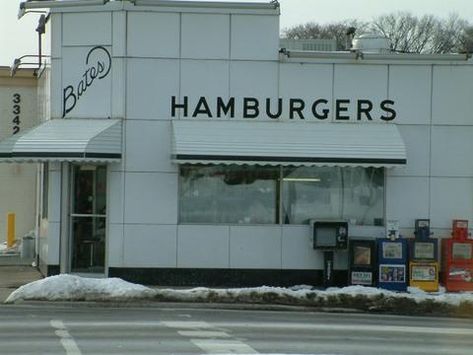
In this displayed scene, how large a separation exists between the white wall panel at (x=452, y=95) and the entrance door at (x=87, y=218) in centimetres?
717

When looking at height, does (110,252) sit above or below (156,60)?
below

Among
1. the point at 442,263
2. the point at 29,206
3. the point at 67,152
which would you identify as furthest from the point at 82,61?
the point at 29,206

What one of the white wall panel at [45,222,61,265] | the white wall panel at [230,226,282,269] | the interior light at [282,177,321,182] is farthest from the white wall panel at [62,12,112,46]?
the white wall panel at [230,226,282,269]

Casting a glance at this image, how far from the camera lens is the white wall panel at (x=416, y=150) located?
55.7 feet

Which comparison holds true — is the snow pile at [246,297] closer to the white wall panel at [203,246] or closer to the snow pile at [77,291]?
the snow pile at [77,291]

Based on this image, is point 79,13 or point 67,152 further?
point 79,13

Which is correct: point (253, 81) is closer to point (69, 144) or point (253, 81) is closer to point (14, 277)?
point (69, 144)

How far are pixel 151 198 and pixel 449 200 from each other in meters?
6.21

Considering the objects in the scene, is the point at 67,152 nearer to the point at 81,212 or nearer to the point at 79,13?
the point at 81,212

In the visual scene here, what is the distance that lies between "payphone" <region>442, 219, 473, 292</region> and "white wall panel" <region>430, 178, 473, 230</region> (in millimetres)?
491

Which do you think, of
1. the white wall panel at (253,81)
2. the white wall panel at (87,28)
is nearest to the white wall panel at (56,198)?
the white wall panel at (87,28)

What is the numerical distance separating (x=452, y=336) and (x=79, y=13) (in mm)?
10068

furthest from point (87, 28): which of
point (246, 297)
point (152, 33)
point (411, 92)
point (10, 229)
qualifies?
point (10, 229)

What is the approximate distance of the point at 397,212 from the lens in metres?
17.0
